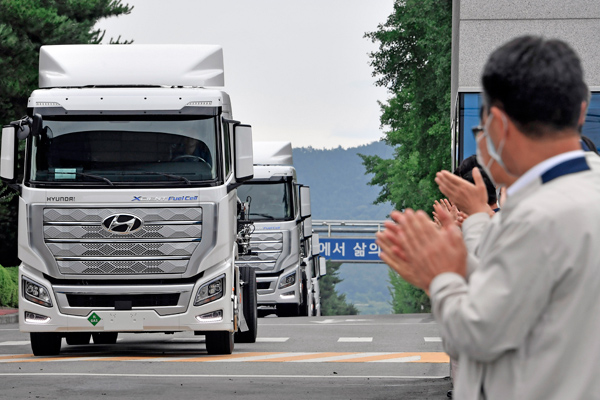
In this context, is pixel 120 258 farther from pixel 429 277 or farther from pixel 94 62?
pixel 429 277

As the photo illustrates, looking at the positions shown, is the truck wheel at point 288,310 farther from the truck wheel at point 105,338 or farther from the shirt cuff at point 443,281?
the shirt cuff at point 443,281

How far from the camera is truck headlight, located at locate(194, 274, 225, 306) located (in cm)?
1307

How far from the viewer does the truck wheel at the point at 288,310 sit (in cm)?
2700

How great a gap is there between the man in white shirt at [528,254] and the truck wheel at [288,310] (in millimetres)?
24272

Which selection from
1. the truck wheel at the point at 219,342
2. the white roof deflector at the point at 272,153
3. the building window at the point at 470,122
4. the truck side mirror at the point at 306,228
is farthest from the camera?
the truck side mirror at the point at 306,228

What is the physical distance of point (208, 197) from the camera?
42.3 feet

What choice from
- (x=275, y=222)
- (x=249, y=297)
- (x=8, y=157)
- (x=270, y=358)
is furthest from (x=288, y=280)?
(x=8, y=157)

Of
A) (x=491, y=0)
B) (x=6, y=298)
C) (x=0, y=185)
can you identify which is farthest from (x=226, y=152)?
(x=0, y=185)

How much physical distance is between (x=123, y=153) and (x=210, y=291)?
5.98 ft

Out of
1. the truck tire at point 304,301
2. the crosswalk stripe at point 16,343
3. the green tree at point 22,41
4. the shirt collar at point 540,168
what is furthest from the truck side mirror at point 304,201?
the shirt collar at point 540,168

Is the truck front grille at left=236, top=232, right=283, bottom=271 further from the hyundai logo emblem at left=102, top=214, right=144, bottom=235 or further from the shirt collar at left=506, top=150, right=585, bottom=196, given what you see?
the shirt collar at left=506, top=150, right=585, bottom=196

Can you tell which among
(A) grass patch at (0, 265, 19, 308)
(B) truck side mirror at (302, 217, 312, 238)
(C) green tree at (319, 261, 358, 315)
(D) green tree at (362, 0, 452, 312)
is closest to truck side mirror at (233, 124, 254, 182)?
(B) truck side mirror at (302, 217, 312, 238)

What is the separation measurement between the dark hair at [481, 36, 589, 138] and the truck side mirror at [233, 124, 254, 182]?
422 inches

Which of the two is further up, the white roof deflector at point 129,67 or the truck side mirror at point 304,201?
the white roof deflector at point 129,67
